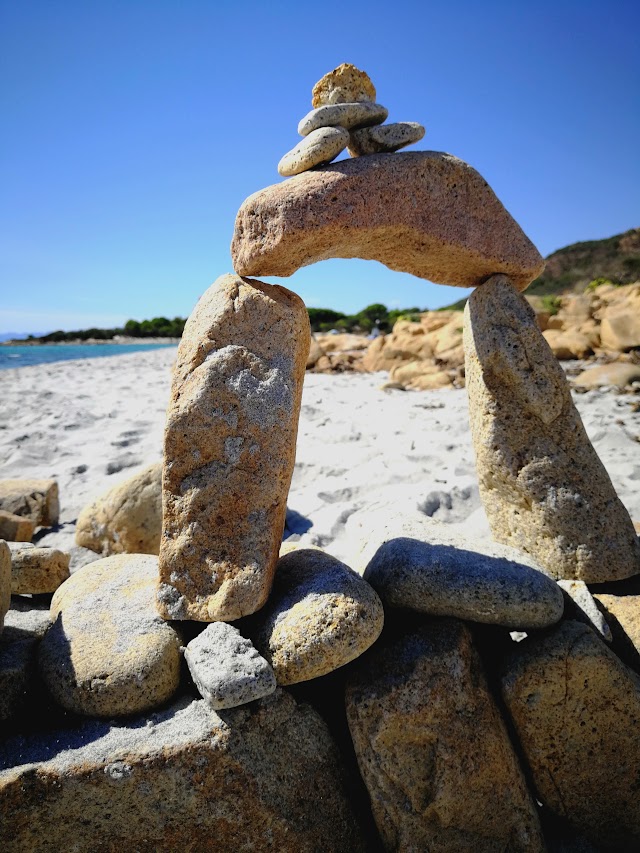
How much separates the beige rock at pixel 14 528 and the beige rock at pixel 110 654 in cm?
187

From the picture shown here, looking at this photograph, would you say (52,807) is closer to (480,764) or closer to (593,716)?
(480,764)

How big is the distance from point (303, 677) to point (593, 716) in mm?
1233

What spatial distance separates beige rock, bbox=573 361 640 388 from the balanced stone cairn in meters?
7.19

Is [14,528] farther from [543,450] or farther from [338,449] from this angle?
[543,450]

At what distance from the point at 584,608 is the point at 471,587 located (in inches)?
28.4

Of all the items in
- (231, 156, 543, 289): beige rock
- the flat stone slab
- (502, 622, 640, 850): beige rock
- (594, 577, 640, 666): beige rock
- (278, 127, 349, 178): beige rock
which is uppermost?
(278, 127, 349, 178): beige rock

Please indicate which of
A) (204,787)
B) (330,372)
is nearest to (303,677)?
(204,787)

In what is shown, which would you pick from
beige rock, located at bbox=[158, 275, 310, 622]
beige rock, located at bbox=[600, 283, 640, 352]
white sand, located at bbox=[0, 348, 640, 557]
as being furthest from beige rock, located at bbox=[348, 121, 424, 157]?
beige rock, located at bbox=[600, 283, 640, 352]

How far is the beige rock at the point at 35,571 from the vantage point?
127 inches

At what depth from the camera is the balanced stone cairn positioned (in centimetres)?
260

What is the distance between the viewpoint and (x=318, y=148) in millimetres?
2570

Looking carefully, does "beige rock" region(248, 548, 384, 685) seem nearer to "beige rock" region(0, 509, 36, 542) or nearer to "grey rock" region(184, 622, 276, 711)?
"grey rock" region(184, 622, 276, 711)

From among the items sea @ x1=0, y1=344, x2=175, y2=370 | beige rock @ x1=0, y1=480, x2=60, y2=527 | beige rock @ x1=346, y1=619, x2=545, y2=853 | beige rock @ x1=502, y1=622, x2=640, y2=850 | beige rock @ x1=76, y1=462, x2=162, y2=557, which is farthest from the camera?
sea @ x1=0, y1=344, x2=175, y2=370

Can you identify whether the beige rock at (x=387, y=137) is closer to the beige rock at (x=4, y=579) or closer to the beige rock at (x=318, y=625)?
the beige rock at (x=318, y=625)
